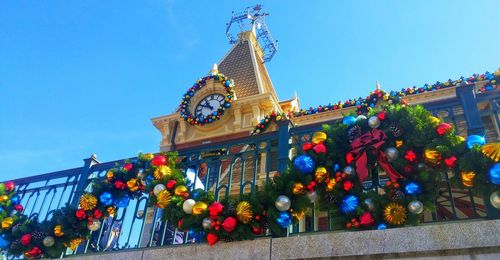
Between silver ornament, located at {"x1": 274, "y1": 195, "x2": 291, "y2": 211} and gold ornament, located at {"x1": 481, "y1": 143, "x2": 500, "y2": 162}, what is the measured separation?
1.94 m

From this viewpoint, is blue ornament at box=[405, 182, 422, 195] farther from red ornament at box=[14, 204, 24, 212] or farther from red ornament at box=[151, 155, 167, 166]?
red ornament at box=[14, 204, 24, 212]

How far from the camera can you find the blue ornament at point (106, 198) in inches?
234

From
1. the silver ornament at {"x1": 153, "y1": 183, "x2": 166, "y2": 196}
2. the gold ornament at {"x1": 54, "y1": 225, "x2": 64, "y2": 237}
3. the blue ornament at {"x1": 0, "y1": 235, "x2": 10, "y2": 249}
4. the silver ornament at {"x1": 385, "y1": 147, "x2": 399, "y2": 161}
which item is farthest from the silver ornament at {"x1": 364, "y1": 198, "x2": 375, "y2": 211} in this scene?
the blue ornament at {"x1": 0, "y1": 235, "x2": 10, "y2": 249}

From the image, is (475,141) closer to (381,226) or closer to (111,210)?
(381,226)

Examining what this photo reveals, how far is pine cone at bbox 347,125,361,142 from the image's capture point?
5.02 meters

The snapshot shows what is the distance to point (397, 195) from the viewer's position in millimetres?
4414

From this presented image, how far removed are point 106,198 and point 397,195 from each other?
3.74m

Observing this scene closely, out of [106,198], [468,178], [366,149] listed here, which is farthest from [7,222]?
[468,178]

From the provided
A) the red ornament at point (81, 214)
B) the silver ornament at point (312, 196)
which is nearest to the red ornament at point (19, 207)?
the red ornament at point (81, 214)

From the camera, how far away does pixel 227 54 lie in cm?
2341

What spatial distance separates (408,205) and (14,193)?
19.0 feet

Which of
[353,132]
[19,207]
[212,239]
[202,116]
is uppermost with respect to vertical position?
[202,116]

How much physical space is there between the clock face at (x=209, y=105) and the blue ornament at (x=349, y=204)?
1252 centimetres

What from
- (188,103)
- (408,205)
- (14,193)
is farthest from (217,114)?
(408,205)
